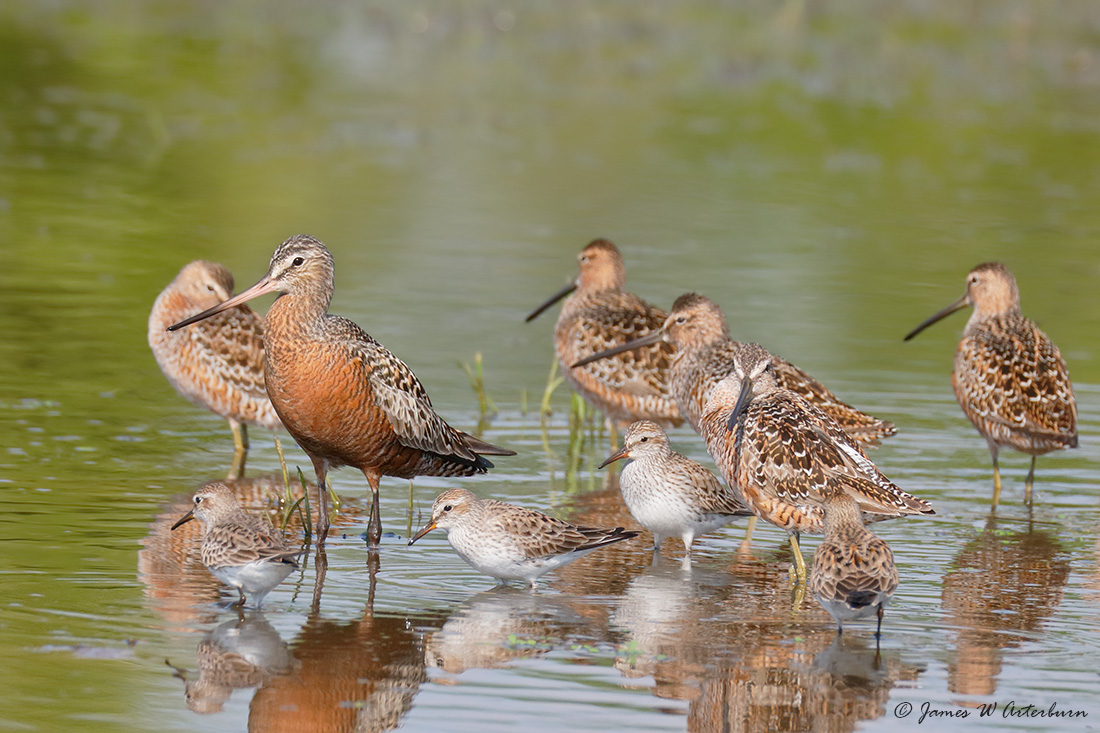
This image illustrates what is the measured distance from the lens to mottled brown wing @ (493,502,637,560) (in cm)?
790

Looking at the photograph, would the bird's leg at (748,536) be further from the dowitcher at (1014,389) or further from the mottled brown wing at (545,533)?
the dowitcher at (1014,389)

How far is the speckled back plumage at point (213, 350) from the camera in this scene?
10562 millimetres

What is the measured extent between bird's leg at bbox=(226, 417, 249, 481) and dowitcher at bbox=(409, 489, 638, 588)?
2310mm

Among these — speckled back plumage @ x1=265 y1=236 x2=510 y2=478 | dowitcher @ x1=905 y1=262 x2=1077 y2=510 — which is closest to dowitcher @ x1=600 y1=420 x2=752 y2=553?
speckled back plumage @ x1=265 y1=236 x2=510 y2=478

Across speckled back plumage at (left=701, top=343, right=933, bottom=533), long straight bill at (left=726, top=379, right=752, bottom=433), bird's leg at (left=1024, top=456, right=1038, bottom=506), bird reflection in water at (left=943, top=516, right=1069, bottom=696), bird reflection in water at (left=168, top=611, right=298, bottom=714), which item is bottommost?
bird reflection in water at (left=168, top=611, right=298, bottom=714)

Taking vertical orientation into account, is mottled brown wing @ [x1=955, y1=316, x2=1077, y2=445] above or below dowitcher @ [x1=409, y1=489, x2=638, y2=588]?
above

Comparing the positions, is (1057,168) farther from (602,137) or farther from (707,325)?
(707,325)

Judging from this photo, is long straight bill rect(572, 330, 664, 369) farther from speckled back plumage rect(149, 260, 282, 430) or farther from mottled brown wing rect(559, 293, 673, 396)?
speckled back plumage rect(149, 260, 282, 430)

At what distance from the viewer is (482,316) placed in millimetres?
13781

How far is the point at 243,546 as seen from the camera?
7.31m

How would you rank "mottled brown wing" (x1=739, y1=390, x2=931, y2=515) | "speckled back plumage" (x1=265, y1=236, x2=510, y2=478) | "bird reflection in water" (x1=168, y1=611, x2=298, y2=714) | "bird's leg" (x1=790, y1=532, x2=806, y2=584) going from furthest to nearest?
"speckled back plumage" (x1=265, y1=236, x2=510, y2=478) → "bird's leg" (x1=790, y1=532, x2=806, y2=584) → "mottled brown wing" (x1=739, y1=390, x2=931, y2=515) → "bird reflection in water" (x1=168, y1=611, x2=298, y2=714)

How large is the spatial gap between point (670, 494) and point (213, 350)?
137 inches

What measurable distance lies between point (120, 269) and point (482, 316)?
3268mm

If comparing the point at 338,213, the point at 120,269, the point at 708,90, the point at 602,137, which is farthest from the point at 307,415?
the point at 708,90
